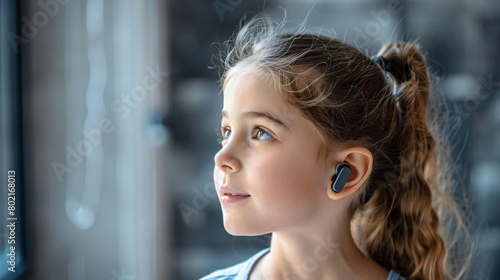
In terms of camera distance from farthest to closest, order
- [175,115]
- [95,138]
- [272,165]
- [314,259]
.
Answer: [175,115], [95,138], [314,259], [272,165]

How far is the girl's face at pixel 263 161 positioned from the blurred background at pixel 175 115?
601mm

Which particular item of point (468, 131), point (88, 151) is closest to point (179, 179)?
point (88, 151)

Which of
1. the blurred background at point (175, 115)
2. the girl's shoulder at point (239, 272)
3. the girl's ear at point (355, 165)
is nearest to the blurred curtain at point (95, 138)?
the blurred background at point (175, 115)

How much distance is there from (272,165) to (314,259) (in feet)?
0.69

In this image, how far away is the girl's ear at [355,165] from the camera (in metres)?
1.00

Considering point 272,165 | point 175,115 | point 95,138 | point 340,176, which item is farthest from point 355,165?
point 175,115

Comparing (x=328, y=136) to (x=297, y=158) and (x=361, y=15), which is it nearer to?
(x=297, y=158)

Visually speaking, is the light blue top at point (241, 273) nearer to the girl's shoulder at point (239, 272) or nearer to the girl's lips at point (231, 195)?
the girl's shoulder at point (239, 272)

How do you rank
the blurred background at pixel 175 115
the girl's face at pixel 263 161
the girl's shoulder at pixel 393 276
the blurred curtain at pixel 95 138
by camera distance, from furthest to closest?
→ the blurred background at pixel 175 115 < the blurred curtain at pixel 95 138 < the girl's shoulder at pixel 393 276 < the girl's face at pixel 263 161

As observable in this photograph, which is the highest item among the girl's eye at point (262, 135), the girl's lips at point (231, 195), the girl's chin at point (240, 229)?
the girl's eye at point (262, 135)

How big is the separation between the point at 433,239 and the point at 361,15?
3.64 ft

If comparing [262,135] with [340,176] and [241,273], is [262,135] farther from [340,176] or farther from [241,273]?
[241,273]

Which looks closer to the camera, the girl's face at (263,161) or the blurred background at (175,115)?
the girl's face at (263,161)

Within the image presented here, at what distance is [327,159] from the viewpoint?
3.28 ft
